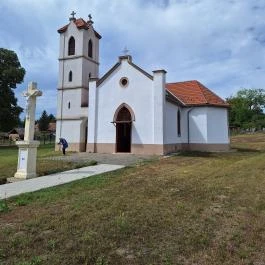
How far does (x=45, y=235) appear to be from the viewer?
221 inches

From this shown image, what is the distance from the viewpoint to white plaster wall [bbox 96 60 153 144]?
22672 mm

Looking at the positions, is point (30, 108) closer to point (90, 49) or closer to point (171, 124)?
point (171, 124)

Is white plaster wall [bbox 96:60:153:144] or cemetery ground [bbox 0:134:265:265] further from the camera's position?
white plaster wall [bbox 96:60:153:144]

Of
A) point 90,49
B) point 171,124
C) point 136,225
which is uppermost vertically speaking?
point 90,49

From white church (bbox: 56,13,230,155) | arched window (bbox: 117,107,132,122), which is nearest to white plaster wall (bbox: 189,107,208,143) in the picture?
white church (bbox: 56,13,230,155)

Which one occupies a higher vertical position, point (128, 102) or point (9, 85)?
point (9, 85)

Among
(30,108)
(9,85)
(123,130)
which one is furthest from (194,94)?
(9,85)

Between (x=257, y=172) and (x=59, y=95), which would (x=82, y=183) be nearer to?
(x=257, y=172)

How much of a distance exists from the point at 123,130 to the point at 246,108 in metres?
69.3

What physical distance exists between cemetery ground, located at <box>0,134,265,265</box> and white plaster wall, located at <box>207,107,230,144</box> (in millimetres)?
→ 16402

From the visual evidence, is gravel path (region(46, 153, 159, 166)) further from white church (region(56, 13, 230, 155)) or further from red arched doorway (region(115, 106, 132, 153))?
red arched doorway (region(115, 106, 132, 153))

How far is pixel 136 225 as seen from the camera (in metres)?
6.05

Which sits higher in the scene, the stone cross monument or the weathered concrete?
the stone cross monument

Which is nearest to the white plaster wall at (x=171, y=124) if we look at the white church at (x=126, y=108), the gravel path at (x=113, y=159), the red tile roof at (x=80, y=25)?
the white church at (x=126, y=108)
